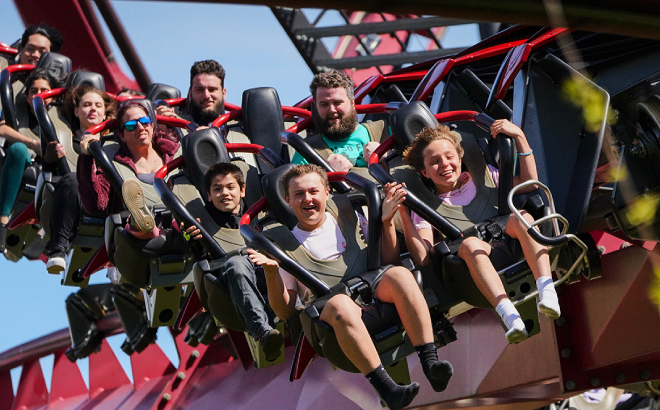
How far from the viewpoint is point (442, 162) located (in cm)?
369

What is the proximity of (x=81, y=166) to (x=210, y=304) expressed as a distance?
4.60 feet

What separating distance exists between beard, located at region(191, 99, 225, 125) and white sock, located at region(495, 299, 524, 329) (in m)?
2.97

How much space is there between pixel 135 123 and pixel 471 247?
2.34 m

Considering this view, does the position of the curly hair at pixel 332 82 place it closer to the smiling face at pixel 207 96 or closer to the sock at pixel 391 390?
the smiling face at pixel 207 96

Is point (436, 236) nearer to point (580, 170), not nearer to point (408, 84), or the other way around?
point (580, 170)

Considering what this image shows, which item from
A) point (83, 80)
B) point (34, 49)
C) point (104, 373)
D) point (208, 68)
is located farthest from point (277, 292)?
point (104, 373)

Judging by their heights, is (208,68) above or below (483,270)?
above

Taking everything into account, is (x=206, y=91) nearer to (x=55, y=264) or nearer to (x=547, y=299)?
(x=55, y=264)

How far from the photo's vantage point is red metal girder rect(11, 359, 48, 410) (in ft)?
38.1

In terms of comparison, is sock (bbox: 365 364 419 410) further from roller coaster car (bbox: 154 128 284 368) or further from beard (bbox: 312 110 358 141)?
beard (bbox: 312 110 358 141)

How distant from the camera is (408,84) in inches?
252

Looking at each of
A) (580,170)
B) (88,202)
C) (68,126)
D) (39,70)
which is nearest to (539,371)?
(580,170)

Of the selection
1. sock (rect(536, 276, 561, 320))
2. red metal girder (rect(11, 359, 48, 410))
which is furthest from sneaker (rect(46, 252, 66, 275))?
red metal girder (rect(11, 359, 48, 410))

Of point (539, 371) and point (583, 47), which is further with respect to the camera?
point (539, 371)
